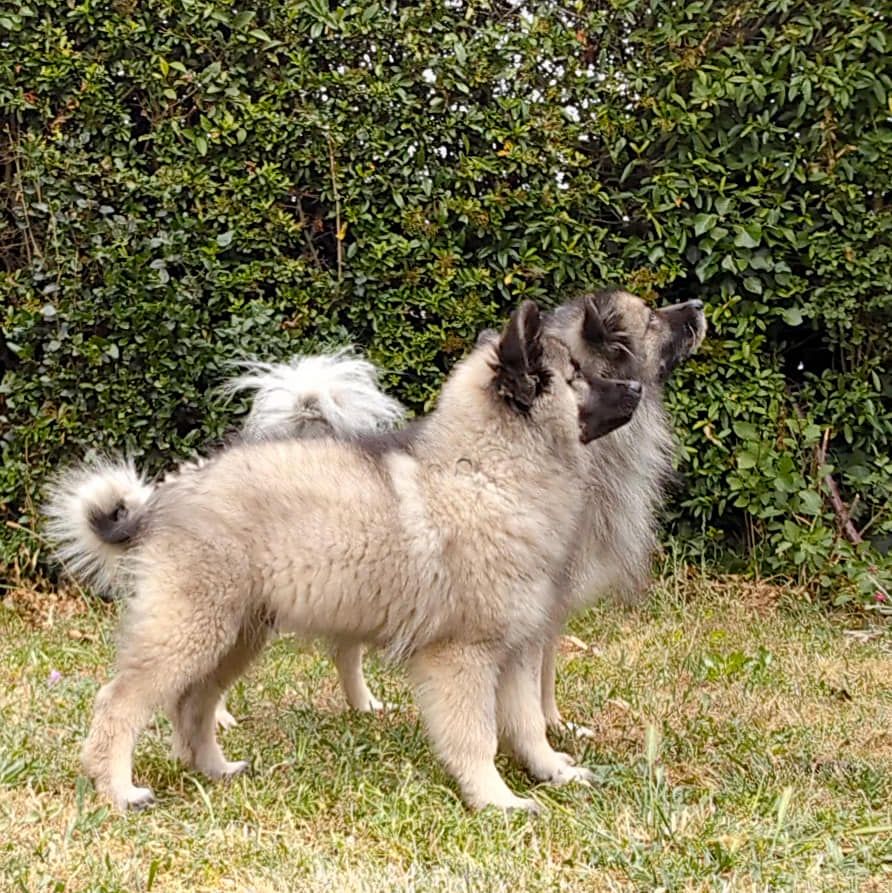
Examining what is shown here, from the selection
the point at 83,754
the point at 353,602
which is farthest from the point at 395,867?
the point at 83,754

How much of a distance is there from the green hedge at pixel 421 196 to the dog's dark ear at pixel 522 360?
2.50 metres

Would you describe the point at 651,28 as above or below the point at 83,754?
above

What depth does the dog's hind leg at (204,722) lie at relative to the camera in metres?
3.92

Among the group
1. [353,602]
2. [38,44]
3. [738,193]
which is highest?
Result: [738,193]

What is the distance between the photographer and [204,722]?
3.95 meters

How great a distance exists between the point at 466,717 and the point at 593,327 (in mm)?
1396

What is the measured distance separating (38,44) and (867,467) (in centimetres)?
474

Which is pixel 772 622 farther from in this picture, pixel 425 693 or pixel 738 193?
pixel 425 693

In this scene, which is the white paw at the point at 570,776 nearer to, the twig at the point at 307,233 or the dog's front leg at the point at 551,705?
the dog's front leg at the point at 551,705

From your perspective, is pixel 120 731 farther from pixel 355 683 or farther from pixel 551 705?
pixel 551 705

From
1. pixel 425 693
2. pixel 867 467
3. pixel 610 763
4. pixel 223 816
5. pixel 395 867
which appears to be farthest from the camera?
pixel 867 467

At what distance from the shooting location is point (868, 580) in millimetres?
6117

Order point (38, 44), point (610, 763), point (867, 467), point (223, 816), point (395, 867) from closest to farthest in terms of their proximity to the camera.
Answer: point (395, 867)
point (223, 816)
point (610, 763)
point (38, 44)
point (867, 467)

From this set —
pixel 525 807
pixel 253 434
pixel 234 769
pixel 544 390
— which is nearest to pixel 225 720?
pixel 234 769
